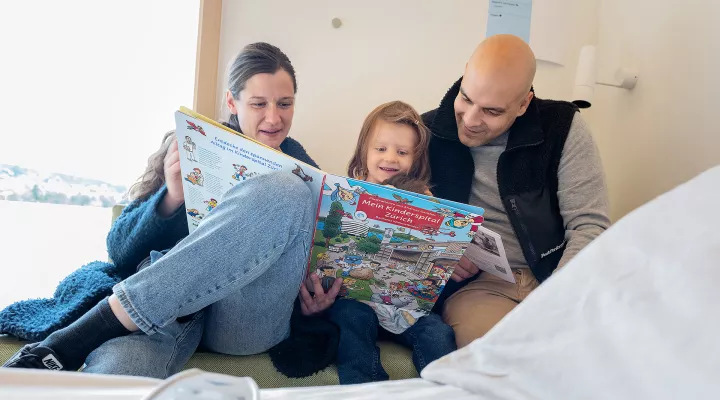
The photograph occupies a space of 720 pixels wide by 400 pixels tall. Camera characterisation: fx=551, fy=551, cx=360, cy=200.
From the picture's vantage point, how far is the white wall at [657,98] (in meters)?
1.33

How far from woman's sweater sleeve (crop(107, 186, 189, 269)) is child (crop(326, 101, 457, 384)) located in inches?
13.7

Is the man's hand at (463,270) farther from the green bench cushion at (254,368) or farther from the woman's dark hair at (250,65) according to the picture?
the woman's dark hair at (250,65)

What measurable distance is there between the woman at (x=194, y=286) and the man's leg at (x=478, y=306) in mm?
280

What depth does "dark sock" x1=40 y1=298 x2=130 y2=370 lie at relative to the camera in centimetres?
78

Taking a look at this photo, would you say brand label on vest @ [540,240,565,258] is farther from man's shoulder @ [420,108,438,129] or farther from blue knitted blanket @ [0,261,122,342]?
blue knitted blanket @ [0,261,122,342]

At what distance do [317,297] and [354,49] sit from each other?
3.05 ft

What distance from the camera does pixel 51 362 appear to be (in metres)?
0.76

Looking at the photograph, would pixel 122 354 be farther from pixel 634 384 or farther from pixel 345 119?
pixel 345 119

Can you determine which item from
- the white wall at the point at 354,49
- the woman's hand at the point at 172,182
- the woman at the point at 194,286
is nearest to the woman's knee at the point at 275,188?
the woman at the point at 194,286

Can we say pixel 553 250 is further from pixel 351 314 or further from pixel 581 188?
pixel 351 314

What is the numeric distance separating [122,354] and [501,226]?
0.85 m

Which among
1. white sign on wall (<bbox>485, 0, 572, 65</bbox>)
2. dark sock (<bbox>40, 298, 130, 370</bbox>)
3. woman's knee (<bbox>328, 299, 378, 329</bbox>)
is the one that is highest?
white sign on wall (<bbox>485, 0, 572, 65</bbox>)

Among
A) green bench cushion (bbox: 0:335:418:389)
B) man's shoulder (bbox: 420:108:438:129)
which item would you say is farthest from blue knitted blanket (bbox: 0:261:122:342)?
man's shoulder (bbox: 420:108:438:129)

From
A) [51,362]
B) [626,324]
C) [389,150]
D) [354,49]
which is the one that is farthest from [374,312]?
[354,49]
